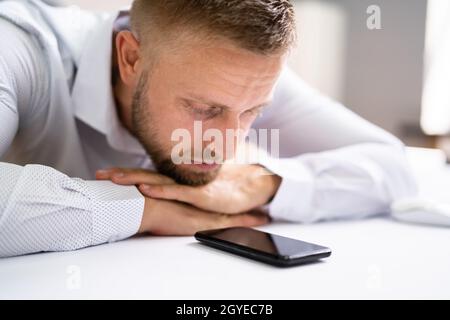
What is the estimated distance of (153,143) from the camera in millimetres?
1004

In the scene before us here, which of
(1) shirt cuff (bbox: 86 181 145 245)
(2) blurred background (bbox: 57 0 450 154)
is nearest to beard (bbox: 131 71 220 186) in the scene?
(1) shirt cuff (bbox: 86 181 145 245)

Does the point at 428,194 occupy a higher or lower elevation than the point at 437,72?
lower

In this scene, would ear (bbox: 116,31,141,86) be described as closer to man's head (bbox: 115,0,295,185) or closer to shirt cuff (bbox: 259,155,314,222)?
man's head (bbox: 115,0,295,185)

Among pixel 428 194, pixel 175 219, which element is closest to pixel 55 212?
pixel 175 219

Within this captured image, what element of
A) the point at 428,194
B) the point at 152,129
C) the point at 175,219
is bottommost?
the point at 428,194

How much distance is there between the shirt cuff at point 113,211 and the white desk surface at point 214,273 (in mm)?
17

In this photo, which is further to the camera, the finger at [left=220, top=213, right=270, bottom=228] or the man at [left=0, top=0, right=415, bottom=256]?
the finger at [left=220, top=213, right=270, bottom=228]

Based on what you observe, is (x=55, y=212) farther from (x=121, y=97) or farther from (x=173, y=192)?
(x=121, y=97)

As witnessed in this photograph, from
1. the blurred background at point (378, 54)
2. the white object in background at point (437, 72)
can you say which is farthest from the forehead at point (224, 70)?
the white object in background at point (437, 72)

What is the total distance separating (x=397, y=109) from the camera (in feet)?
6.62

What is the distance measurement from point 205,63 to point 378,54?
121 centimetres

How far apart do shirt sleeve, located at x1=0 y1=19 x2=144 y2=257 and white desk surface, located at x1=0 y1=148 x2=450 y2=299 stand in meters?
0.02

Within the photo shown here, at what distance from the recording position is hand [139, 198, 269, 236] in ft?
2.71

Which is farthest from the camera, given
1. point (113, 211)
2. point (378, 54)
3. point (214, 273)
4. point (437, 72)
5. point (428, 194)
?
point (437, 72)
